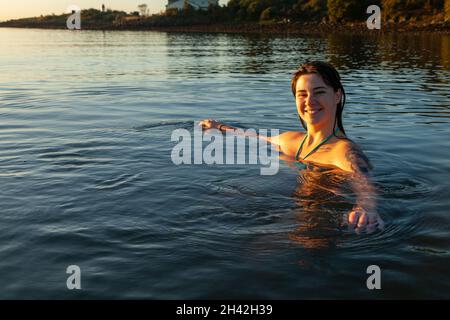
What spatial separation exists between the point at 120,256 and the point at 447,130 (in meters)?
8.26

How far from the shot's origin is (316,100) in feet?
19.2

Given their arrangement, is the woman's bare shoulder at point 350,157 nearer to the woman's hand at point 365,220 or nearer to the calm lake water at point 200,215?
the calm lake water at point 200,215

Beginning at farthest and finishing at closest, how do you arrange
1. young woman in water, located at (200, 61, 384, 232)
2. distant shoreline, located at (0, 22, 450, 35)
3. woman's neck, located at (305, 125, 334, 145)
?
distant shoreline, located at (0, 22, 450, 35)
woman's neck, located at (305, 125, 334, 145)
young woman in water, located at (200, 61, 384, 232)

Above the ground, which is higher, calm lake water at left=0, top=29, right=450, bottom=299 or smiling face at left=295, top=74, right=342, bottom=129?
smiling face at left=295, top=74, right=342, bottom=129

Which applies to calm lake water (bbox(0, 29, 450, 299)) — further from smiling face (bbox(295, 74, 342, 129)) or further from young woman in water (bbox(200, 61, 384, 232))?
smiling face (bbox(295, 74, 342, 129))

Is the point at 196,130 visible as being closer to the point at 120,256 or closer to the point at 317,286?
the point at 120,256

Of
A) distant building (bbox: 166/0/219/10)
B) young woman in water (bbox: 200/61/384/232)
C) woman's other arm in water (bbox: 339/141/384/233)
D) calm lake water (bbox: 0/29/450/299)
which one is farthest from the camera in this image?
distant building (bbox: 166/0/219/10)

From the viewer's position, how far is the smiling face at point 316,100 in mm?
5781

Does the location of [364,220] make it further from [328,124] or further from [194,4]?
[194,4]

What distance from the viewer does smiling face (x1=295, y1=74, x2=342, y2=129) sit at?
5.78 meters

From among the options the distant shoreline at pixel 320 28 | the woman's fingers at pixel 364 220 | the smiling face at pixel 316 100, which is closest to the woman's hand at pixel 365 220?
the woman's fingers at pixel 364 220

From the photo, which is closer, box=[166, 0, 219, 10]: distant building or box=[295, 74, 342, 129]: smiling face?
box=[295, 74, 342, 129]: smiling face

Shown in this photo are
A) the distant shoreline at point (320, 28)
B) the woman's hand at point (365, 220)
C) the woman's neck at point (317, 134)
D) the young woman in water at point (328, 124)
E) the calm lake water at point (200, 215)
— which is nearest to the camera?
the calm lake water at point (200, 215)

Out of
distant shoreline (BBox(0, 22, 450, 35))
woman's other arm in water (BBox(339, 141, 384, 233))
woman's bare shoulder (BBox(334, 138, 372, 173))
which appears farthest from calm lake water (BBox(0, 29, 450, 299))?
distant shoreline (BBox(0, 22, 450, 35))
